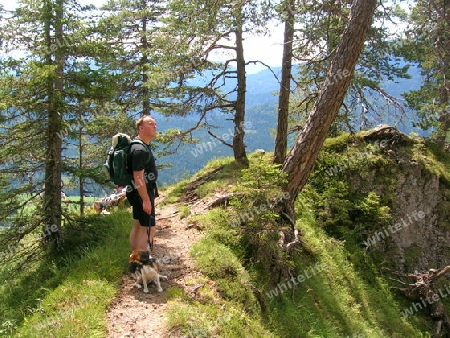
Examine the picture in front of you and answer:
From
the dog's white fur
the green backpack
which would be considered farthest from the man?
the dog's white fur

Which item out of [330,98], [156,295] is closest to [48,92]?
[156,295]

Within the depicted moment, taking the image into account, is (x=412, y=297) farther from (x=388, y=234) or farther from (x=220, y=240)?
(x=220, y=240)

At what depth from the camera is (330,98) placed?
24.7 feet

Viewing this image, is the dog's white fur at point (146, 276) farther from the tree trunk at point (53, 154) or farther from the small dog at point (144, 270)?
the tree trunk at point (53, 154)

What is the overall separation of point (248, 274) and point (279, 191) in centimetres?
187

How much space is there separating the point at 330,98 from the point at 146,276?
5072 mm

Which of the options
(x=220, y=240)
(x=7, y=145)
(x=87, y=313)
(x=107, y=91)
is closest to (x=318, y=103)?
(x=220, y=240)

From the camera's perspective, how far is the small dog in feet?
17.6

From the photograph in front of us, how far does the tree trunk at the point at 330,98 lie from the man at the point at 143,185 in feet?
11.6

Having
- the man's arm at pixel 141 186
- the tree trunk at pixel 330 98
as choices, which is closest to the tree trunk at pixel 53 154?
the man's arm at pixel 141 186

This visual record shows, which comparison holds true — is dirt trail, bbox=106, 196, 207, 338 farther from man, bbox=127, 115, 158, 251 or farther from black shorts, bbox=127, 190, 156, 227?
black shorts, bbox=127, 190, 156, 227

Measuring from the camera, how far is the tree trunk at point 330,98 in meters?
7.02

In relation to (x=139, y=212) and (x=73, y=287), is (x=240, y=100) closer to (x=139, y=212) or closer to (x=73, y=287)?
(x=139, y=212)

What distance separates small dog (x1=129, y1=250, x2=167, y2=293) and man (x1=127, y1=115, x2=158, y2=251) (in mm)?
166
